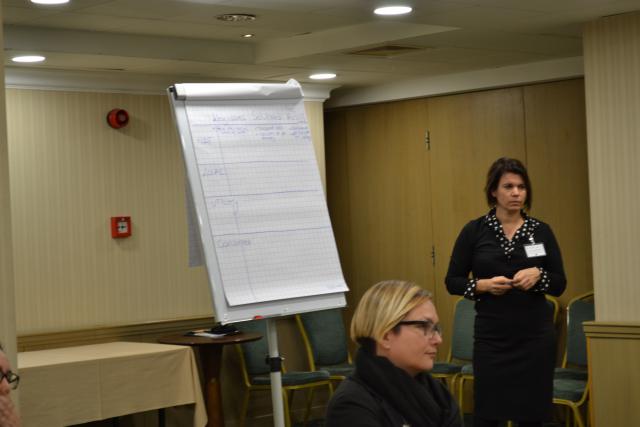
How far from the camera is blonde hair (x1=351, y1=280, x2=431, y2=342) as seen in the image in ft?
9.50

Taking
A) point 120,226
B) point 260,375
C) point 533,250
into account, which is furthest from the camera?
point 260,375

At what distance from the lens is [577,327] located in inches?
281

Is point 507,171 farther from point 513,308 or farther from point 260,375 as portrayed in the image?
point 260,375

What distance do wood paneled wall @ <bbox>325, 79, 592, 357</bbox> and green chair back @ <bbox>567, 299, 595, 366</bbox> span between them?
1.12ft

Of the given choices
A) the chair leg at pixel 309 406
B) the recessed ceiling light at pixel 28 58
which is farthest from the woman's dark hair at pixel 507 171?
the chair leg at pixel 309 406

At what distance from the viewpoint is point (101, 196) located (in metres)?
7.28

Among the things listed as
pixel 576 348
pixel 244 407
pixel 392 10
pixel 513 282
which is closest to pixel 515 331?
pixel 513 282

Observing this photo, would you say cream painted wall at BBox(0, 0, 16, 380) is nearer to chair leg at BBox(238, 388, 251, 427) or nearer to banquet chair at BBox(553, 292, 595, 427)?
chair leg at BBox(238, 388, 251, 427)

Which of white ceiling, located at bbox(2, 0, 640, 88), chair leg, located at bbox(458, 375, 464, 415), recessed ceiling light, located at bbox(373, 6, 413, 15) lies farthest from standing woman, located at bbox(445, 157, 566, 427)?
chair leg, located at bbox(458, 375, 464, 415)

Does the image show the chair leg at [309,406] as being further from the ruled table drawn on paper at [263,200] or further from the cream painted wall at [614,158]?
the ruled table drawn on paper at [263,200]

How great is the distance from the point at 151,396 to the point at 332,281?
2.05 metres

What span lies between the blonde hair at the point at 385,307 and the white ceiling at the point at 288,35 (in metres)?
2.70

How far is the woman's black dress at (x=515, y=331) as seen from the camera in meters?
4.98

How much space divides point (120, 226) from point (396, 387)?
4752 millimetres
